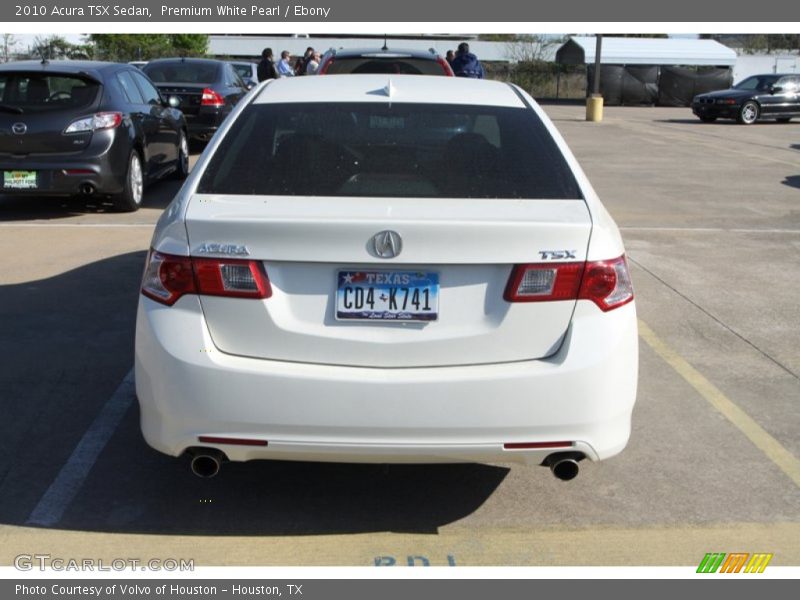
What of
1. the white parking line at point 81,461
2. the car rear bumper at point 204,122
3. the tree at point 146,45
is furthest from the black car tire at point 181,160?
the tree at point 146,45

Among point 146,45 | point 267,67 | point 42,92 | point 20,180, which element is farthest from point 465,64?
point 146,45

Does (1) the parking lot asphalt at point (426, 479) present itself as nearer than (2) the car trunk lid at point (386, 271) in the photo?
No

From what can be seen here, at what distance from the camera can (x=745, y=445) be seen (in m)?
4.97

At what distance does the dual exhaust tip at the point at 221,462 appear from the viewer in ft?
12.5

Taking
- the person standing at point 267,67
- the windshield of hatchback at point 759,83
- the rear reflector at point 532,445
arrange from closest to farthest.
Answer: the rear reflector at point 532,445 < the person standing at point 267,67 < the windshield of hatchback at point 759,83

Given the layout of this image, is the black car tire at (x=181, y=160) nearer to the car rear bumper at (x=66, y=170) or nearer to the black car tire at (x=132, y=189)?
the black car tire at (x=132, y=189)

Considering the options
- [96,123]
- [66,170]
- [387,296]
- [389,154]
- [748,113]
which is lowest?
[748,113]

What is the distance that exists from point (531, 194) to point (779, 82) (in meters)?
30.6

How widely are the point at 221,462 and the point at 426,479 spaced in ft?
3.62

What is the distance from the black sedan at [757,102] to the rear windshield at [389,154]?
28354 millimetres

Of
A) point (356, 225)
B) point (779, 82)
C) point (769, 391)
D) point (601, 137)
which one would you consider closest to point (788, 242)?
point (769, 391)

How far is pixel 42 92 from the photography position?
10742 mm

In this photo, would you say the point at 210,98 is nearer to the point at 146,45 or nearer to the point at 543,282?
the point at 543,282

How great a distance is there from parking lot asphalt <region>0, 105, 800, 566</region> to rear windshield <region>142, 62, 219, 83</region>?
9.46 meters
